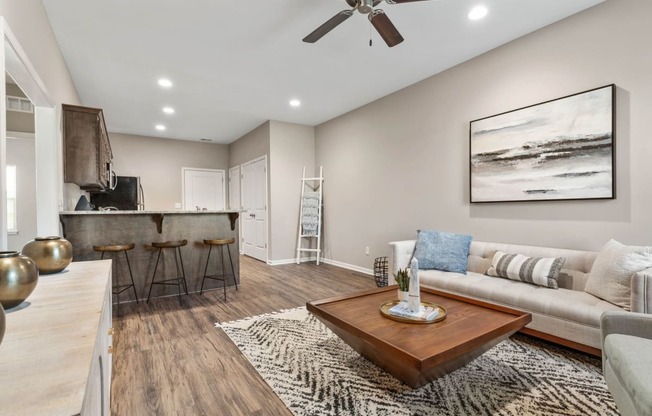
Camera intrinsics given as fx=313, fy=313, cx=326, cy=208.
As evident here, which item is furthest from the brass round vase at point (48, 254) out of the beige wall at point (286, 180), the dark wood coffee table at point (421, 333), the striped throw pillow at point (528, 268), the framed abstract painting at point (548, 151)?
the beige wall at point (286, 180)

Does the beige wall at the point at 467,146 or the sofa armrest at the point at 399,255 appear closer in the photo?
the beige wall at the point at 467,146

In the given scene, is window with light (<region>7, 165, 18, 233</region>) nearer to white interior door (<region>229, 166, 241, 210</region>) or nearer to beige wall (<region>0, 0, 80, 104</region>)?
beige wall (<region>0, 0, 80, 104</region>)

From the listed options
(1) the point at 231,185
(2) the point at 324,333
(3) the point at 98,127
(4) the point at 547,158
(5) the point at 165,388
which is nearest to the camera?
(5) the point at 165,388

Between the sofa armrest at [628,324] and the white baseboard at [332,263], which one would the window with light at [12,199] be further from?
the sofa armrest at [628,324]

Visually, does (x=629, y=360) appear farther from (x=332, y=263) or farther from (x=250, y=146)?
(x=250, y=146)

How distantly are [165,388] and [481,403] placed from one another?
186 cm

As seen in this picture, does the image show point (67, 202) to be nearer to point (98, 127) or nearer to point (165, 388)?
point (98, 127)

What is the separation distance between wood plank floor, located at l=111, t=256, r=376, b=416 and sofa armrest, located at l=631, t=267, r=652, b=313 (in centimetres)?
220

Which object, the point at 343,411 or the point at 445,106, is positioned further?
the point at 445,106

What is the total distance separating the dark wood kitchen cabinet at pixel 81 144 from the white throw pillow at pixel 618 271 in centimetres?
480

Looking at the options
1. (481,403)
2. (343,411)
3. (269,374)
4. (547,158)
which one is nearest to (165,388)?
(269,374)

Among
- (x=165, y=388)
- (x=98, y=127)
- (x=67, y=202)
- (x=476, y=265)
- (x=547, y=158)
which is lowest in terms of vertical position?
(x=165, y=388)

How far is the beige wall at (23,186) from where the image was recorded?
354 cm

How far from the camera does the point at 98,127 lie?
3475 millimetres
